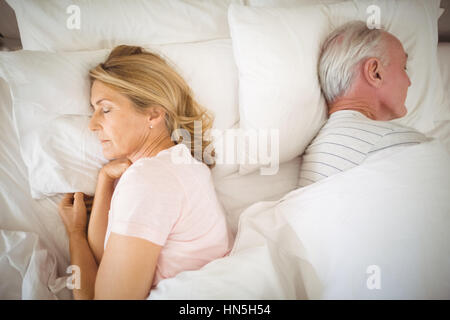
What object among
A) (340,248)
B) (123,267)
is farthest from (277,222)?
(123,267)

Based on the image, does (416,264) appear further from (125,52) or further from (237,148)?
(125,52)

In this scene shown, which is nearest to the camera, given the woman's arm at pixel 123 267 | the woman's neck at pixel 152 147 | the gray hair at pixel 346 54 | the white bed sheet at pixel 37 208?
the woman's arm at pixel 123 267

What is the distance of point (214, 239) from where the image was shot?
735mm

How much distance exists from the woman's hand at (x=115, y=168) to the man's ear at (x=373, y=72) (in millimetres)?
818

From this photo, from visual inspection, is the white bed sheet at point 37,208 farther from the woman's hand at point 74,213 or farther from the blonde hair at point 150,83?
the blonde hair at point 150,83

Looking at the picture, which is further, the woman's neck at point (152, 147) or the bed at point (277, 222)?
the woman's neck at point (152, 147)

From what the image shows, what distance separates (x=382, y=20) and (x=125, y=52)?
0.92m

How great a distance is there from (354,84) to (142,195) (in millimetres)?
764

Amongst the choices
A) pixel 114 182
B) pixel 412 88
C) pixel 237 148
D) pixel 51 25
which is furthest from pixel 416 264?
pixel 51 25

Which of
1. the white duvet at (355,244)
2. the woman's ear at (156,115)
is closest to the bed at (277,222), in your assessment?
the white duvet at (355,244)

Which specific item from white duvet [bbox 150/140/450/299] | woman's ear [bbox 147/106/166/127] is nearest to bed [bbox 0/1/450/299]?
white duvet [bbox 150/140/450/299]

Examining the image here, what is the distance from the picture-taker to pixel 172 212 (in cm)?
65

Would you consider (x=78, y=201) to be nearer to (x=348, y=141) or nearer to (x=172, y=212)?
(x=172, y=212)

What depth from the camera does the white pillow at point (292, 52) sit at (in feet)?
2.92
